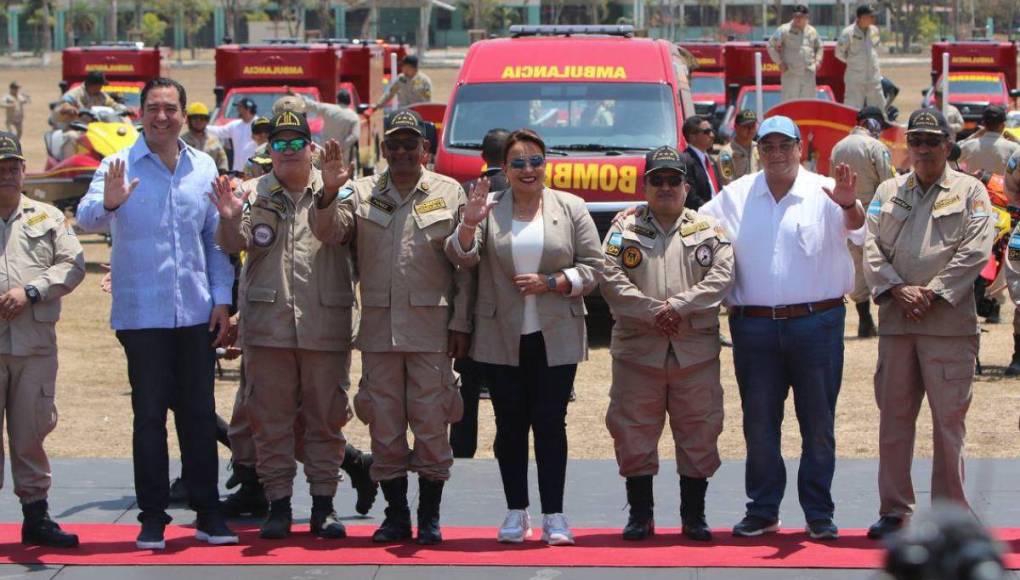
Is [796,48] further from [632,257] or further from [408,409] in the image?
[408,409]

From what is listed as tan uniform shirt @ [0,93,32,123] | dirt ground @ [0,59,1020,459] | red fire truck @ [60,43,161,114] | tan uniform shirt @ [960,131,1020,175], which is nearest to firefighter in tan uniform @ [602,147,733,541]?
dirt ground @ [0,59,1020,459]

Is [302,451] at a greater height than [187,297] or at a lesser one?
lesser

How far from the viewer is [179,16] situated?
284 feet

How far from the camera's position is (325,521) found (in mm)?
6883

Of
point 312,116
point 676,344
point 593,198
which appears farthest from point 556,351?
point 312,116

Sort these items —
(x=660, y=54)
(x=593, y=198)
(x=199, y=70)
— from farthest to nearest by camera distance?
(x=199, y=70) < (x=660, y=54) < (x=593, y=198)

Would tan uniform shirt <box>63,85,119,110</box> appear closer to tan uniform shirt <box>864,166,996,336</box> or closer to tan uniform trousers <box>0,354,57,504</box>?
tan uniform trousers <box>0,354,57,504</box>

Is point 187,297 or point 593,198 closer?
point 187,297

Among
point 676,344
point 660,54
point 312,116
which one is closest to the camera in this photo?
point 676,344

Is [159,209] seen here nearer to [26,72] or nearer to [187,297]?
[187,297]

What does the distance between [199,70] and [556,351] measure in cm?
6244

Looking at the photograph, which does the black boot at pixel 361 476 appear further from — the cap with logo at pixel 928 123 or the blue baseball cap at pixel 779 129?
the cap with logo at pixel 928 123

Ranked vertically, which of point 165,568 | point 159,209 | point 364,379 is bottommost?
point 165,568

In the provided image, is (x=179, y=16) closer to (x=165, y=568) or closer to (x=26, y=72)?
(x=26, y=72)
